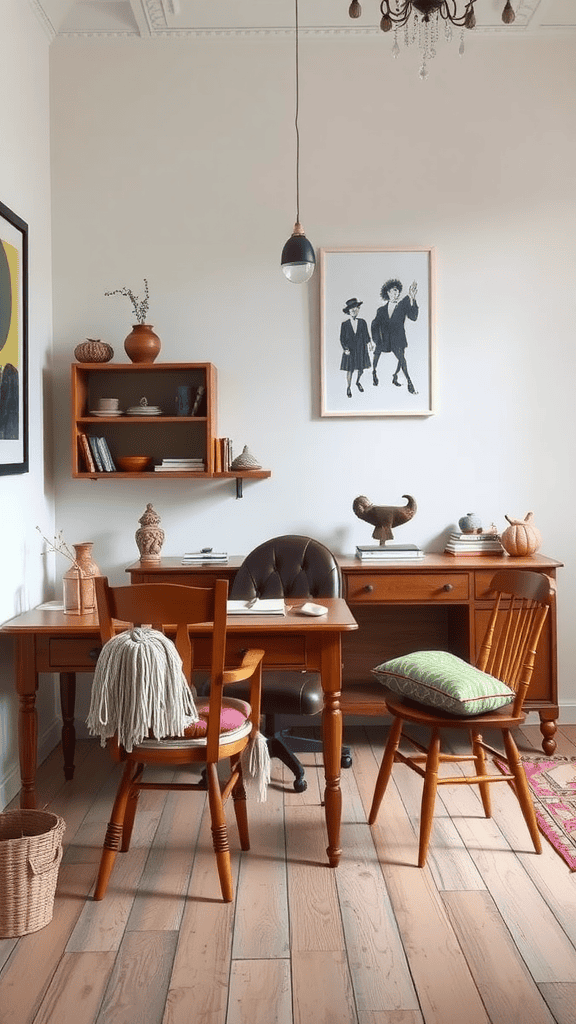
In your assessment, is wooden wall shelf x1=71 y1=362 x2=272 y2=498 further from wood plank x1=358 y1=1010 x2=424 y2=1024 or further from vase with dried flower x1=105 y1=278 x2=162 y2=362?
wood plank x1=358 y1=1010 x2=424 y2=1024

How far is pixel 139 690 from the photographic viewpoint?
2.61m

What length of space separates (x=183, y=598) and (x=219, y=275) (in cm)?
229

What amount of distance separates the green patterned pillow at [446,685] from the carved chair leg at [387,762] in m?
0.15

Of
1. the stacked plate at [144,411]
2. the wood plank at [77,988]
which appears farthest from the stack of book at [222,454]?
the wood plank at [77,988]

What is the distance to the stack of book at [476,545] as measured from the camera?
4332mm

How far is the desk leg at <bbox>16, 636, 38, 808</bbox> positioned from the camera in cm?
324

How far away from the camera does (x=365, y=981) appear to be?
2295 mm

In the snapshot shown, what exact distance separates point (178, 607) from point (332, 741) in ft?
2.46

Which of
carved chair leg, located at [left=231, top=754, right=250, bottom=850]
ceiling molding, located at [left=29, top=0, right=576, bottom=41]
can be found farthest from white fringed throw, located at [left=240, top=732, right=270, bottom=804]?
ceiling molding, located at [left=29, top=0, right=576, bottom=41]

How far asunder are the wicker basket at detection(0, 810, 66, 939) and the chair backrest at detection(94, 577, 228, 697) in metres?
0.61

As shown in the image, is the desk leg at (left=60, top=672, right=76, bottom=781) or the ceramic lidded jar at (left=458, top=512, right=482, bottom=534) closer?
the desk leg at (left=60, top=672, right=76, bottom=781)

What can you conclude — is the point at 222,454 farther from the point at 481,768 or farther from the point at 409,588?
the point at 481,768

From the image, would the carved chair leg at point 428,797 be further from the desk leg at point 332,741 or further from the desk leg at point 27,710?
the desk leg at point 27,710

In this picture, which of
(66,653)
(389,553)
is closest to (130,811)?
(66,653)
